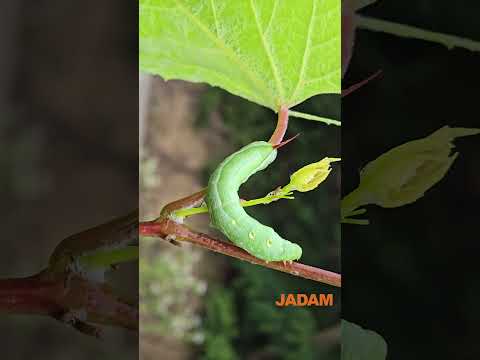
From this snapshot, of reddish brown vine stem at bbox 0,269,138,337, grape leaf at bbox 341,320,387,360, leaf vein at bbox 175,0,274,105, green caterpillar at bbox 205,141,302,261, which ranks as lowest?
grape leaf at bbox 341,320,387,360

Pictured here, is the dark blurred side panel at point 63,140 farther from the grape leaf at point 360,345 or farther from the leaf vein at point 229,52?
the grape leaf at point 360,345

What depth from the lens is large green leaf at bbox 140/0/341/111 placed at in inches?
25.3

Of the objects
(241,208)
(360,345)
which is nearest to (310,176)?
(241,208)

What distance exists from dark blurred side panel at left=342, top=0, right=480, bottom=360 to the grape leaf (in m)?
0.10

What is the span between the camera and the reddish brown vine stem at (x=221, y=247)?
2.05ft

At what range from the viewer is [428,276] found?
886mm

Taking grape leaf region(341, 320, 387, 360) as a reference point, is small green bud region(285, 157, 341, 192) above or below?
above

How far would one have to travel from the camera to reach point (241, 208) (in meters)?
0.65

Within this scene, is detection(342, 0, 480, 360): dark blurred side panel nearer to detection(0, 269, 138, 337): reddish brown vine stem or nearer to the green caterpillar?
the green caterpillar

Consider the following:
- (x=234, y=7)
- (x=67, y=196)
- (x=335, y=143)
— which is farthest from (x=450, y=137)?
(x=67, y=196)

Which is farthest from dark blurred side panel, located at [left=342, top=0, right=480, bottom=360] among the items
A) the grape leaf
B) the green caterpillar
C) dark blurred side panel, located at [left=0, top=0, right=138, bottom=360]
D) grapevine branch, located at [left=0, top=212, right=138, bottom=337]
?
grapevine branch, located at [left=0, top=212, right=138, bottom=337]

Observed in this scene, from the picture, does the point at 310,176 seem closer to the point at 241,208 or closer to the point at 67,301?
the point at 241,208

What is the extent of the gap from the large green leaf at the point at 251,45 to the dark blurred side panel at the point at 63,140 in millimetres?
38

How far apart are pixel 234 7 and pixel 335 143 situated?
170 mm
